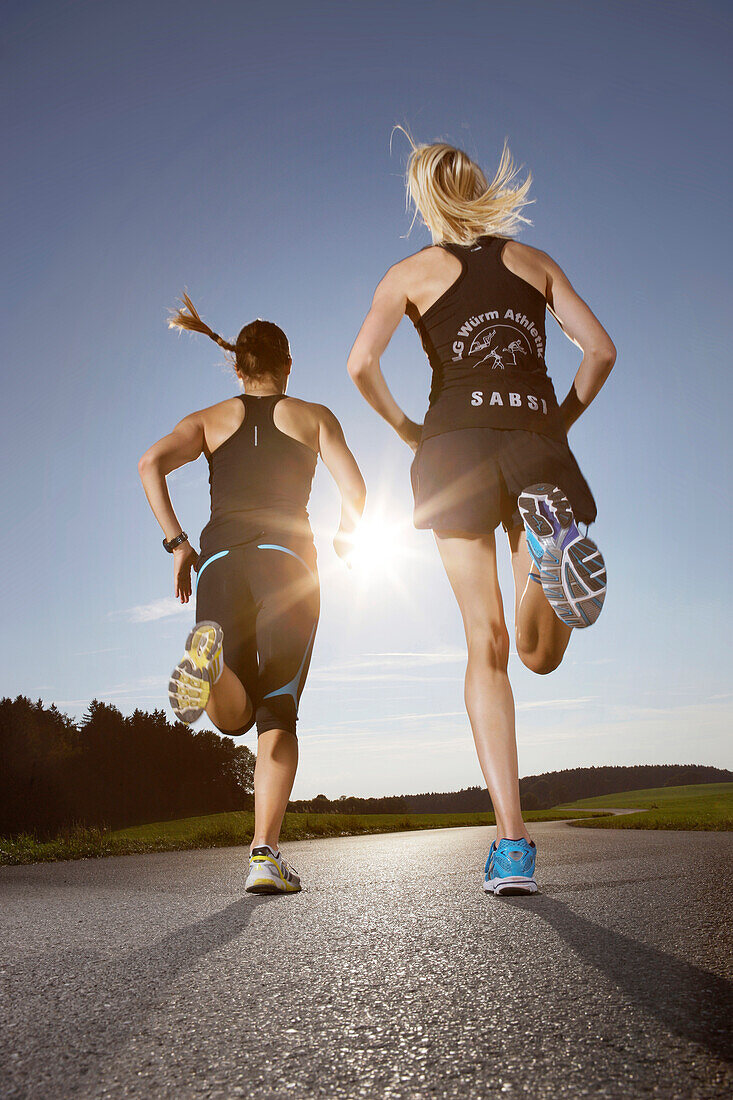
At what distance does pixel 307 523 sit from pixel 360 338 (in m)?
1.04

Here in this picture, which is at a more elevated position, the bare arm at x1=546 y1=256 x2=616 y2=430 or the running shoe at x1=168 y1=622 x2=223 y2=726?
the bare arm at x1=546 y1=256 x2=616 y2=430

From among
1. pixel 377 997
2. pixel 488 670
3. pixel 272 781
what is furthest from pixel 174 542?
pixel 377 997

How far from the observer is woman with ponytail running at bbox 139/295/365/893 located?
387 centimetres

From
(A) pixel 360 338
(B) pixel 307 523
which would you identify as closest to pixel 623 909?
(B) pixel 307 523

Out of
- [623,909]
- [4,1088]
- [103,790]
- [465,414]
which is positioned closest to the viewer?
[4,1088]

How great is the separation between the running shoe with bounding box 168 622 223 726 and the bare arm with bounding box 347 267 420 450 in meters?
1.41

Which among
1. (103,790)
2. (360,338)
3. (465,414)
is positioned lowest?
(103,790)

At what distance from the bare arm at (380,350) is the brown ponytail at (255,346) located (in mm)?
897

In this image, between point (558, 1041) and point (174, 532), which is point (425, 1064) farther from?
point (174, 532)

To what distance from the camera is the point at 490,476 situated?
3.45 metres

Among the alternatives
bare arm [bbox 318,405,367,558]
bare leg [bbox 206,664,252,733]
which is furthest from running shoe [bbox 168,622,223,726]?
bare arm [bbox 318,405,367,558]

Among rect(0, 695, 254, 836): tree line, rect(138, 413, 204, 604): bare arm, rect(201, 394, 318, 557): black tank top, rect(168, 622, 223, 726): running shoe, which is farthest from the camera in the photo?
rect(0, 695, 254, 836): tree line

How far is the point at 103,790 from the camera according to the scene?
180ft

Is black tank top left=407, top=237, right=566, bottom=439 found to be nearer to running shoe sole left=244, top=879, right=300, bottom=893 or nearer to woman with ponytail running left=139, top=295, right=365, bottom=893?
woman with ponytail running left=139, top=295, right=365, bottom=893
